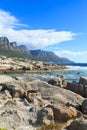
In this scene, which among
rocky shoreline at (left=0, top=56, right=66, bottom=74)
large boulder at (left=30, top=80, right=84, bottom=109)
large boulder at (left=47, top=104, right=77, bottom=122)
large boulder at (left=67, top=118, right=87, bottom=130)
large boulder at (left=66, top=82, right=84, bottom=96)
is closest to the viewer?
large boulder at (left=67, top=118, right=87, bottom=130)

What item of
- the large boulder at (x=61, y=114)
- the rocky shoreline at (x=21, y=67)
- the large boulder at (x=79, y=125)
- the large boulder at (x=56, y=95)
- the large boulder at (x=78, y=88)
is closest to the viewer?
the large boulder at (x=79, y=125)

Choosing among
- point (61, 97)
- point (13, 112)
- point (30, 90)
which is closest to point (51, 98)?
point (61, 97)

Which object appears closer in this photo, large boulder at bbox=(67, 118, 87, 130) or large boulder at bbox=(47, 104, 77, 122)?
large boulder at bbox=(67, 118, 87, 130)

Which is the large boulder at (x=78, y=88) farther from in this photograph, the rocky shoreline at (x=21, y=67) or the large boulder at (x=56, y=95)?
the rocky shoreline at (x=21, y=67)

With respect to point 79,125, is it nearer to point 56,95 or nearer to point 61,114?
point 61,114

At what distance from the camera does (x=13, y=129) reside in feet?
57.8

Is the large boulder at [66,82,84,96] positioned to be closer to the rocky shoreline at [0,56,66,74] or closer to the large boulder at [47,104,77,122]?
the large boulder at [47,104,77,122]

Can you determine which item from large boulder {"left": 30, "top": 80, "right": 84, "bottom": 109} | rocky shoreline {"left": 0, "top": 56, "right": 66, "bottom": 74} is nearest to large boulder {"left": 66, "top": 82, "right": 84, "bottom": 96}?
large boulder {"left": 30, "top": 80, "right": 84, "bottom": 109}

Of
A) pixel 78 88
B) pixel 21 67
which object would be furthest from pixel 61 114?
pixel 21 67

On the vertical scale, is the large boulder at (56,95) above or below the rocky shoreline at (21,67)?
above

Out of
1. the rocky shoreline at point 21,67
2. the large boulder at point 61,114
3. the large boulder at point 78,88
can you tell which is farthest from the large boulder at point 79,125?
the rocky shoreline at point 21,67

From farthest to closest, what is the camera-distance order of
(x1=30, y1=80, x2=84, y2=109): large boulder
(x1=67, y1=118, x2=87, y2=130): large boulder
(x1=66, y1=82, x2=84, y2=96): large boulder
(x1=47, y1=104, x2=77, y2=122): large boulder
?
(x1=66, y1=82, x2=84, y2=96): large boulder, (x1=30, y1=80, x2=84, y2=109): large boulder, (x1=47, y1=104, x2=77, y2=122): large boulder, (x1=67, y1=118, x2=87, y2=130): large boulder

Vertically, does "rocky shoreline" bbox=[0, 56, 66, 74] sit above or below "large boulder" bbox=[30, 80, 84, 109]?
below

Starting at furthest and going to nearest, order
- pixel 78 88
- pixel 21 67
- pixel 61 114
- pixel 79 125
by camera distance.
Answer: pixel 21 67, pixel 78 88, pixel 61 114, pixel 79 125
